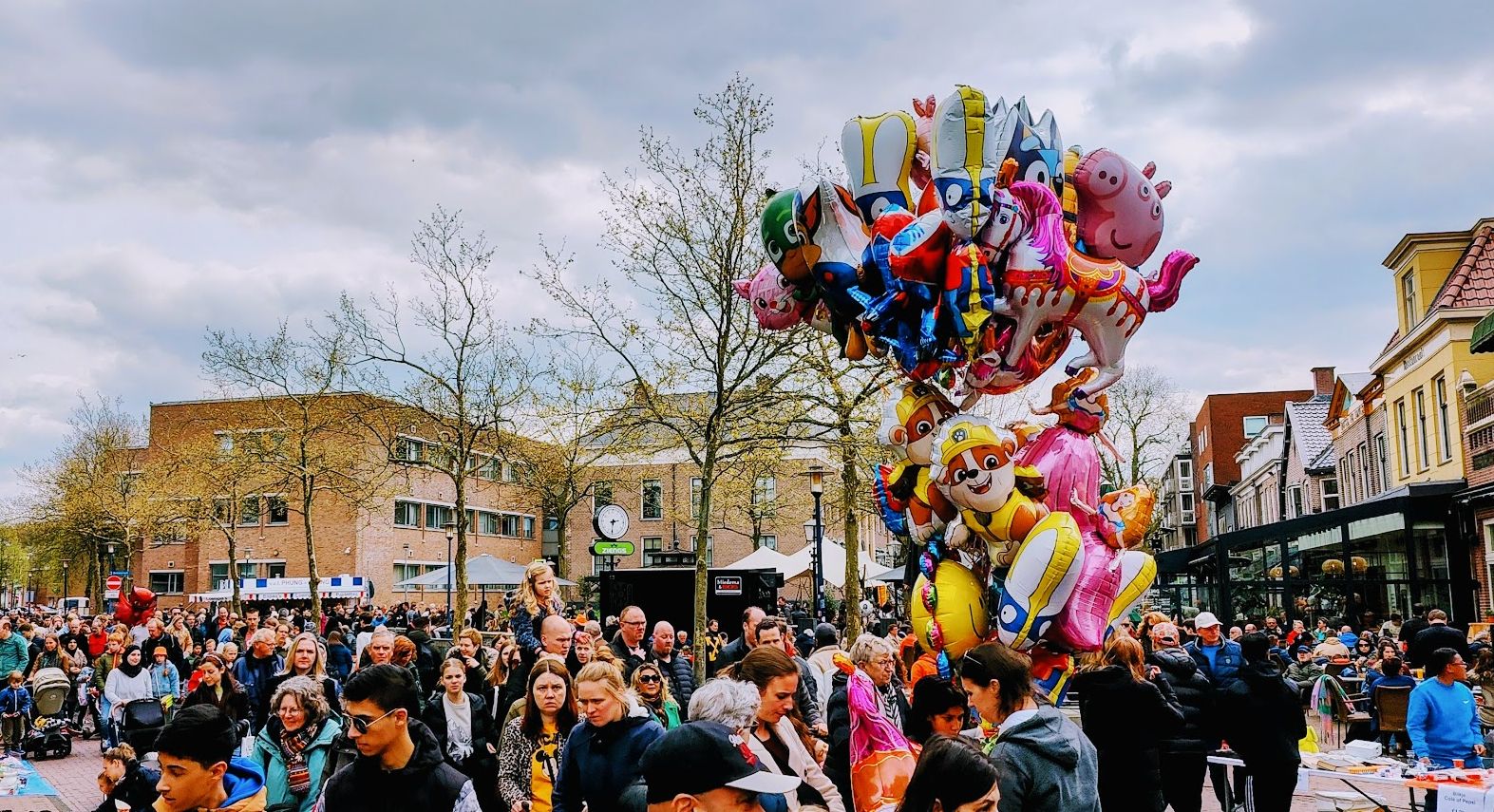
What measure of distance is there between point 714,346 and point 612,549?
3.54 meters

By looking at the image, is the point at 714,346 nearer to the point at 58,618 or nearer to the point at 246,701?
the point at 246,701

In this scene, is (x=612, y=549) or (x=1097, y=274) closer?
(x=1097, y=274)

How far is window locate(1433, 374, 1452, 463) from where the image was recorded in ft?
86.4

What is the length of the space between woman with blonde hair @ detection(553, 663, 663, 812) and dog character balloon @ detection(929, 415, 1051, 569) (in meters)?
3.77

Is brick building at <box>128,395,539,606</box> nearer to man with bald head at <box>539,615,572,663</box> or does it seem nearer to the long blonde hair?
the long blonde hair

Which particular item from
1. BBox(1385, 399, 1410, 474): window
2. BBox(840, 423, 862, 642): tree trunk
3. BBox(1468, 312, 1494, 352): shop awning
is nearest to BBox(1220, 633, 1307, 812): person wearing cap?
BBox(840, 423, 862, 642): tree trunk

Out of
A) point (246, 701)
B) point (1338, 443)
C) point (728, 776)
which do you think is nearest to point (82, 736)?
point (246, 701)

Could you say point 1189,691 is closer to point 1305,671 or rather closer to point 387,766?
point 387,766

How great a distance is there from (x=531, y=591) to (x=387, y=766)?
14.9 ft

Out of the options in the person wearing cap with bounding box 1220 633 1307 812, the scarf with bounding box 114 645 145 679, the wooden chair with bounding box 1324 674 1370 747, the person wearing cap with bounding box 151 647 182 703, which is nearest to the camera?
the person wearing cap with bounding box 1220 633 1307 812

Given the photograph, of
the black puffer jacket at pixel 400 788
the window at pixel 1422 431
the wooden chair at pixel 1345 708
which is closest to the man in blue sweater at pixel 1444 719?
the wooden chair at pixel 1345 708

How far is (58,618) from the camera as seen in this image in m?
27.5

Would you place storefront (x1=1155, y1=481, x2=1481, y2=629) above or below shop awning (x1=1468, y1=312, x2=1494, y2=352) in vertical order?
below

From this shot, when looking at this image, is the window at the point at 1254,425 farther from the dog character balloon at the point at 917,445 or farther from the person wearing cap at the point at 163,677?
the dog character balloon at the point at 917,445
